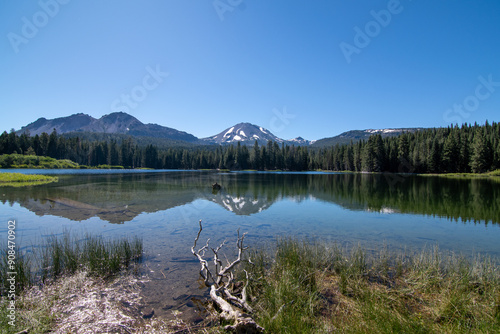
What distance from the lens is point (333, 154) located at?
520 feet

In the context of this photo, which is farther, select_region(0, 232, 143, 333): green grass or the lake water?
the lake water

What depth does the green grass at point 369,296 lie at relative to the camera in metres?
5.37

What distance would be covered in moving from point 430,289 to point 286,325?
5271mm

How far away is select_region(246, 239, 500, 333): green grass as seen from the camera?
537 cm

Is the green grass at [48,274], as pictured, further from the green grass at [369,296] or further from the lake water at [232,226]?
the green grass at [369,296]

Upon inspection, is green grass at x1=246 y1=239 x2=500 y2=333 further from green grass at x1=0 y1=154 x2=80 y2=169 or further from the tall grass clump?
green grass at x1=0 y1=154 x2=80 y2=169

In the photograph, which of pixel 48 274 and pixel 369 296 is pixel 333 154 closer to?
pixel 369 296

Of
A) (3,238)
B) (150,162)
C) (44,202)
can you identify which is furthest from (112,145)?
(3,238)

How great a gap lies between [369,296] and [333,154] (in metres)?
161

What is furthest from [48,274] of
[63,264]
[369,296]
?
[369,296]

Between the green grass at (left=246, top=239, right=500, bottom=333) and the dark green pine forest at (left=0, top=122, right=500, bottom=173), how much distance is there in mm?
109279

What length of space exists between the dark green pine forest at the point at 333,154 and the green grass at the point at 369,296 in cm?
10928

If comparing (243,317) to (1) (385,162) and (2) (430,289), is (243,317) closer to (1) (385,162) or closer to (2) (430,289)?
(2) (430,289)

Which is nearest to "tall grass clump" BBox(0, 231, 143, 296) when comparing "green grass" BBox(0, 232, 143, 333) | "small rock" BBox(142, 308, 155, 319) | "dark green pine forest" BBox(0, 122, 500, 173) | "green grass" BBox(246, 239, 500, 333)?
"green grass" BBox(0, 232, 143, 333)
